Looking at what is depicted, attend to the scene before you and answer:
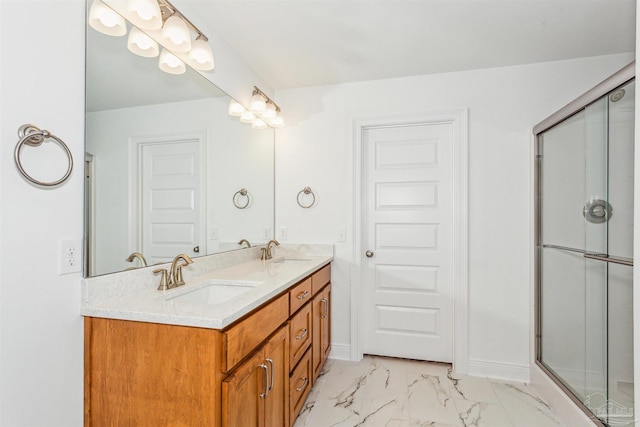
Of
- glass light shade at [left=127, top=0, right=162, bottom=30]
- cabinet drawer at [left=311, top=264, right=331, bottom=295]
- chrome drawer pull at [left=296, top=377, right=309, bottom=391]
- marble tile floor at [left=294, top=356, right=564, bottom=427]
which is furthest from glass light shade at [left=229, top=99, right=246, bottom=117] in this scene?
marble tile floor at [left=294, top=356, right=564, bottom=427]

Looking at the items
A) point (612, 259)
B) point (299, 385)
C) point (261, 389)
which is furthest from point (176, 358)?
point (612, 259)

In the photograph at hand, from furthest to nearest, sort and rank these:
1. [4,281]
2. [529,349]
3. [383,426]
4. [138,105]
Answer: [529,349]
[383,426]
[138,105]
[4,281]

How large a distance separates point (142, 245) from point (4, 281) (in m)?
0.54

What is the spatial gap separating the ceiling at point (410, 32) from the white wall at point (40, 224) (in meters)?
0.89

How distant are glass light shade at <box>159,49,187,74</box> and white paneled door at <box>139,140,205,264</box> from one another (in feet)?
1.15

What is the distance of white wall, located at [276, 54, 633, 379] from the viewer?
2.24m

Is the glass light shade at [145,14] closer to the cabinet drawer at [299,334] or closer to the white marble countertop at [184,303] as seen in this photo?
the white marble countertop at [184,303]

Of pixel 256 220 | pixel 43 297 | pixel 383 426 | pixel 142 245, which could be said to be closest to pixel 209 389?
pixel 43 297

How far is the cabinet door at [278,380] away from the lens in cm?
133

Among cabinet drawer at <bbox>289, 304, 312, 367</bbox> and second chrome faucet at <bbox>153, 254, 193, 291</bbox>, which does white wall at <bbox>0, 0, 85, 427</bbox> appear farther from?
cabinet drawer at <bbox>289, 304, 312, 367</bbox>

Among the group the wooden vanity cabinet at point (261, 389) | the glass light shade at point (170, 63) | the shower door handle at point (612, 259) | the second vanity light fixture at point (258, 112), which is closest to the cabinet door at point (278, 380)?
the wooden vanity cabinet at point (261, 389)

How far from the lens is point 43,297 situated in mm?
999

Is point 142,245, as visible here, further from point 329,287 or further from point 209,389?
point 329,287

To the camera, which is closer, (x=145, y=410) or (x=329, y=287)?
(x=145, y=410)
